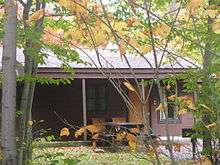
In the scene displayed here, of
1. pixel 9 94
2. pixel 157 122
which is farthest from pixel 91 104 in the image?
Result: pixel 9 94

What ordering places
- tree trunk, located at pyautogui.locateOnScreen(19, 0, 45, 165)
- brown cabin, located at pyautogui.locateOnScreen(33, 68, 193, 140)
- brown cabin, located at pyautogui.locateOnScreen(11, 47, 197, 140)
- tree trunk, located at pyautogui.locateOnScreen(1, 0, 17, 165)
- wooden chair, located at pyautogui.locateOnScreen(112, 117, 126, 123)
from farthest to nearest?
wooden chair, located at pyautogui.locateOnScreen(112, 117, 126, 123) < brown cabin, located at pyautogui.locateOnScreen(33, 68, 193, 140) < brown cabin, located at pyautogui.locateOnScreen(11, 47, 197, 140) < tree trunk, located at pyautogui.locateOnScreen(19, 0, 45, 165) < tree trunk, located at pyautogui.locateOnScreen(1, 0, 17, 165)

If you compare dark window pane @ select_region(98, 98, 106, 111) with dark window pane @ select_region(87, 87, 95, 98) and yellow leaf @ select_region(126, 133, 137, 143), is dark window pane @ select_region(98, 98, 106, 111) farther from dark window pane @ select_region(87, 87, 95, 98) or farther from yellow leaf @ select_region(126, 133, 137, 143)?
yellow leaf @ select_region(126, 133, 137, 143)

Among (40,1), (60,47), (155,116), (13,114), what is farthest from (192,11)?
(155,116)

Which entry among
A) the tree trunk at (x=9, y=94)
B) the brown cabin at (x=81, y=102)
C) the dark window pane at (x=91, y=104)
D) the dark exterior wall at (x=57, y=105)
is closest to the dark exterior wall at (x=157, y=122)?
the brown cabin at (x=81, y=102)

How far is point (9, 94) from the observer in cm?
493

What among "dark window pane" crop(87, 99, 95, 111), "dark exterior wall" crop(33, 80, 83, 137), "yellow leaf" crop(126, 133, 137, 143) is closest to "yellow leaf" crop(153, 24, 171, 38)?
"yellow leaf" crop(126, 133, 137, 143)

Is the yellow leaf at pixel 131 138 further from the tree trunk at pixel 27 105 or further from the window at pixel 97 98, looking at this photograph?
the window at pixel 97 98

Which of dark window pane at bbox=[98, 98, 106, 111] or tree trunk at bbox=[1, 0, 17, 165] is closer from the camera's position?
tree trunk at bbox=[1, 0, 17, 165]

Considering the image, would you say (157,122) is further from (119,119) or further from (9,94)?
(9,94)

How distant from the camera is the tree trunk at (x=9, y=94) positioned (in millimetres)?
4867

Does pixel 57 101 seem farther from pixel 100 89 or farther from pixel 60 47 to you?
pixel 60 47

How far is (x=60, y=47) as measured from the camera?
26.6 feet

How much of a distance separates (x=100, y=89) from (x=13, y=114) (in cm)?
1760

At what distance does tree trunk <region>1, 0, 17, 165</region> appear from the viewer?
487 centimetres
